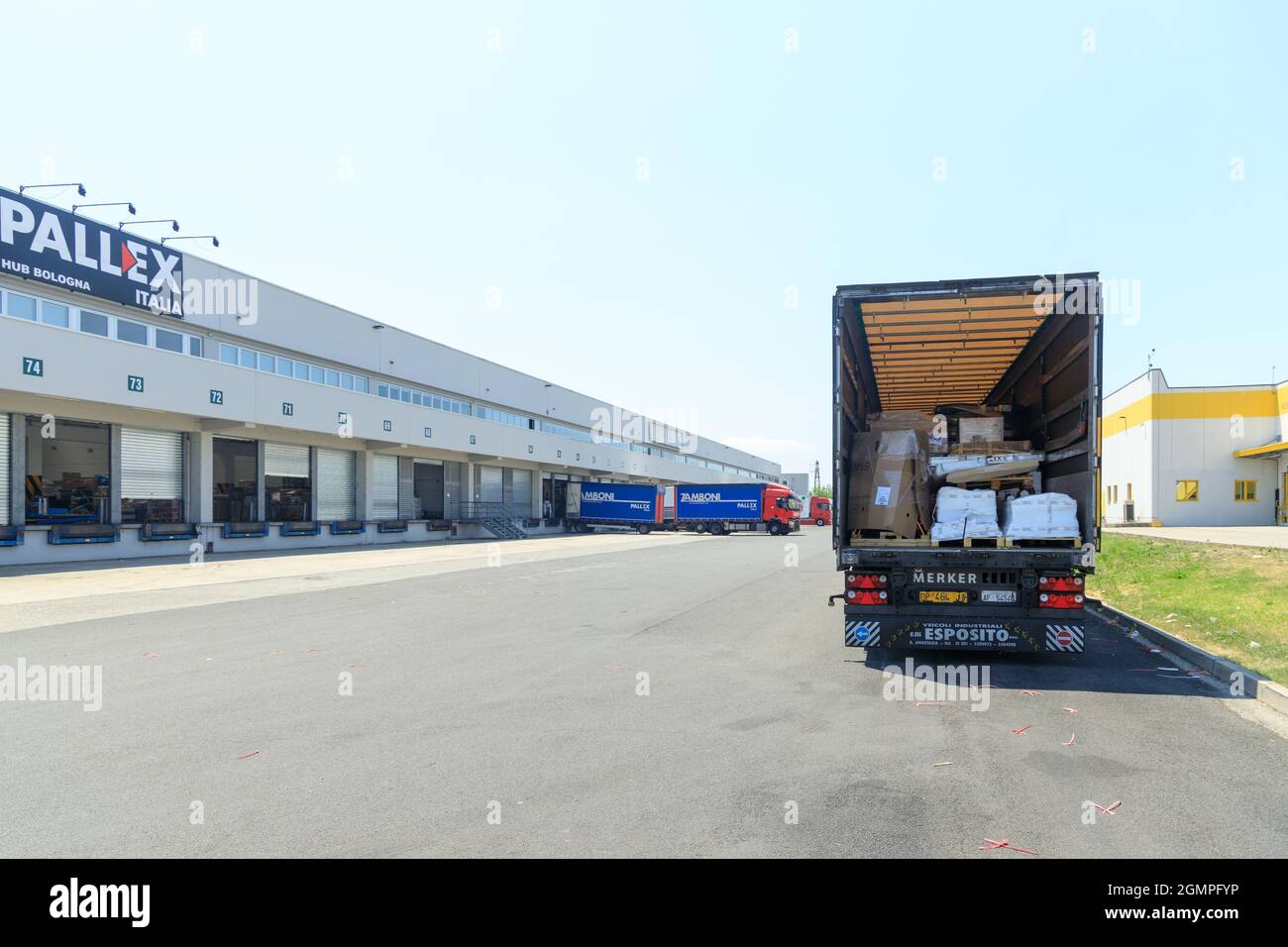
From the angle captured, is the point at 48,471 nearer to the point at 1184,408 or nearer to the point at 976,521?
the point at 976,521

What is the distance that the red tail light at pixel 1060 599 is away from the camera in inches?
297

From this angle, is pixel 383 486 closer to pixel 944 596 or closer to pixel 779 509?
pixel 779 509

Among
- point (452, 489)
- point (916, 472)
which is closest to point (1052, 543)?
point (916, 472)

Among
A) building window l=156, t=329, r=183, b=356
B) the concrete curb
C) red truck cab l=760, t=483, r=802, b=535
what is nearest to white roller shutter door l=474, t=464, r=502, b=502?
red truck cab l=760, t=483, r=802, b=535

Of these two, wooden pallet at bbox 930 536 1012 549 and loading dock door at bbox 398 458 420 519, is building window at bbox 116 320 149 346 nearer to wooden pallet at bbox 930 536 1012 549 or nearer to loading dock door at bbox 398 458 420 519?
loading dock door at bbox 398 458 420 519

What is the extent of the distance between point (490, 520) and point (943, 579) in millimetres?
36698

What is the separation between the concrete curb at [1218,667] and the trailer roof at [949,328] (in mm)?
3611

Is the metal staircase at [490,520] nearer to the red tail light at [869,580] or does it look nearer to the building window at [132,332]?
the building window at [132,332]

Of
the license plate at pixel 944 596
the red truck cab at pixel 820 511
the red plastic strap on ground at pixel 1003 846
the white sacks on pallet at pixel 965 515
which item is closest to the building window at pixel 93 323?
the white sacks on pallet at pixel 965 515

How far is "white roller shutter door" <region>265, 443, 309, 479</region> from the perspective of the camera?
29.8 m

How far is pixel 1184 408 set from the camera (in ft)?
130
